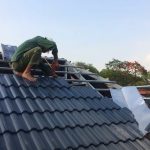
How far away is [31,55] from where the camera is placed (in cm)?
573

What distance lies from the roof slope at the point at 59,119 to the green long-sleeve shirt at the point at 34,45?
560 millimetres

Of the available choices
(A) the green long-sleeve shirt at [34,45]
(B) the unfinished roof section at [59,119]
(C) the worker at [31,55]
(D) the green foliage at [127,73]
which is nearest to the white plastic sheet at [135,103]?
(B) the unfinished roof section at [59,119]

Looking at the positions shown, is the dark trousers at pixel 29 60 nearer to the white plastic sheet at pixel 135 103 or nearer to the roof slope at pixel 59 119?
the roof slope at pixel 59 119

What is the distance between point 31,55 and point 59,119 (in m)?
1.54

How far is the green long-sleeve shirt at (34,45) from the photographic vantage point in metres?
5.90

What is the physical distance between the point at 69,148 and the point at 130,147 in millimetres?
982

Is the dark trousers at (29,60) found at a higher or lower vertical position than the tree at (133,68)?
higher

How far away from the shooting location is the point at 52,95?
17.1 feet

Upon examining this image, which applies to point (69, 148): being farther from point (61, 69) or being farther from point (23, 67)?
point (61, 69)

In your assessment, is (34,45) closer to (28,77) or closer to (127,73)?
(28,77)

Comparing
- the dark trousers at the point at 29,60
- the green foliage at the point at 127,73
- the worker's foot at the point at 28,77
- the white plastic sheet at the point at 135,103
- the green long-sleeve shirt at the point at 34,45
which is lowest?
the green foliage at the point at 127,73

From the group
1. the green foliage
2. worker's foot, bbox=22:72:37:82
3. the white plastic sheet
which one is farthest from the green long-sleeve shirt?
the green foliage

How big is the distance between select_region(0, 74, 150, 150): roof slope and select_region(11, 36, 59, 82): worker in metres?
0.31

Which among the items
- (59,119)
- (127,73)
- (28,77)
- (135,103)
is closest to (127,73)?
(127,73)
